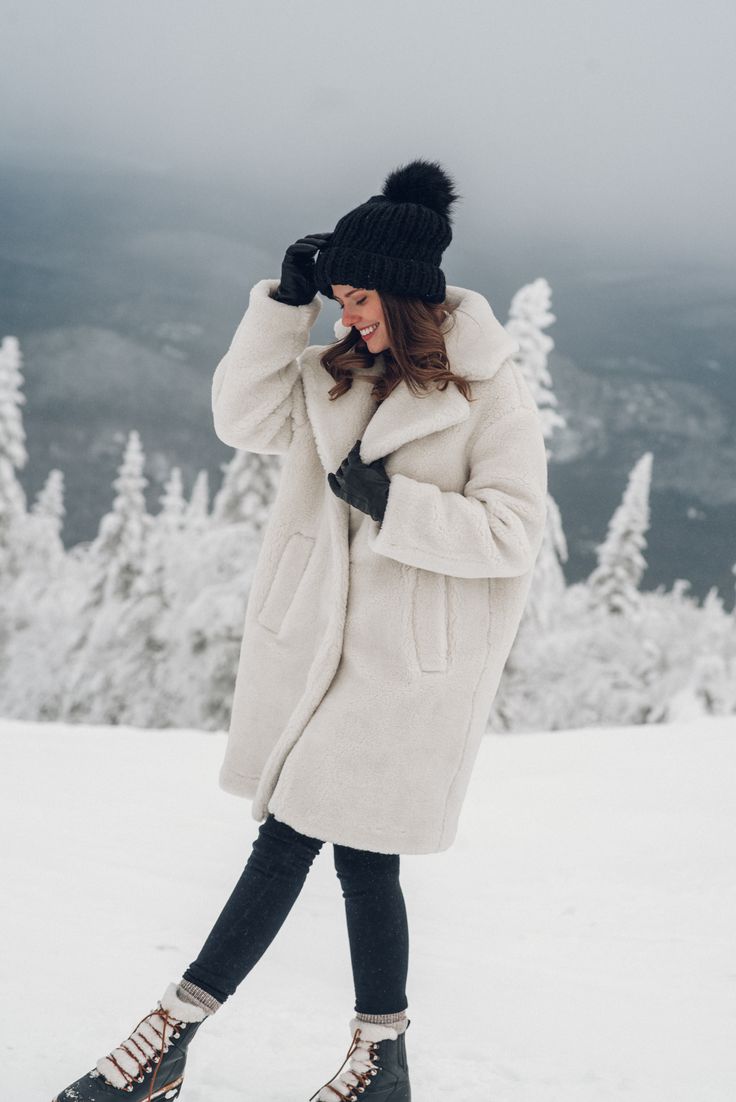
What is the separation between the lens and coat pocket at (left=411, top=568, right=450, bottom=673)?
8.09 ft

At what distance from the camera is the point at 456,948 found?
4.07 meters

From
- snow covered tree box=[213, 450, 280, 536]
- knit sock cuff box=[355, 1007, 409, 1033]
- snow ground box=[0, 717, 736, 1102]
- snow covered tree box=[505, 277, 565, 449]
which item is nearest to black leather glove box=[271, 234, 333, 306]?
knit sock cuff box=[355, 1007, 409, 1033]

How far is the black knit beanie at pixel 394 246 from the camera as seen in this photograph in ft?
8.13

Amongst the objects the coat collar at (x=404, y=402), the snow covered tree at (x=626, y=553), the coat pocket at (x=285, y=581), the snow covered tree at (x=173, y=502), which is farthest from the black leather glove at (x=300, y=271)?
the snow covered tree at (x=626, y=553)

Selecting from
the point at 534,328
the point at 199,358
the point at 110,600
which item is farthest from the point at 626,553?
the point at 199,358

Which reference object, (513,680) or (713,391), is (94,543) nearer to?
(513,680)

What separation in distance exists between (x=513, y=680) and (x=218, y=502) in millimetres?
7847

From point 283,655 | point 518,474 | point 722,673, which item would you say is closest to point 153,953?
point 283,655

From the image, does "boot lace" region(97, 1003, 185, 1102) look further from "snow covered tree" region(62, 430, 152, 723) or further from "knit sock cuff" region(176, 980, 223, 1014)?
"snow covered tree" region(62, 430, 152, 723)

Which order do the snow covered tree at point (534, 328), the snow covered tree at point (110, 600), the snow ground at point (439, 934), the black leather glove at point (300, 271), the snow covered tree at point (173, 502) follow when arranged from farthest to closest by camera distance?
the snow covered tree at point (173, 502) → the snow covered tree at point (110, 600) → the snow covered tree at point (534, 328) → the snow ground at point (439, 934) → the black leather glove at point (300, 271)

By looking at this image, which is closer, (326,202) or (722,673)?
(722,673)

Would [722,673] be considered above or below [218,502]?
below

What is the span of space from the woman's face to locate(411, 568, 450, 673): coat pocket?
0.61 m

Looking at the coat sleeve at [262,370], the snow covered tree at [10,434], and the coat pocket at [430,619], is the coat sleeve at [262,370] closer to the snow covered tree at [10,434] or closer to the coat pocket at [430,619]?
the coat pocket at [430,619]
